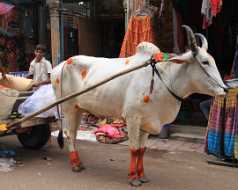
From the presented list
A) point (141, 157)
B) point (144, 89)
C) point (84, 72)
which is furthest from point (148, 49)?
point (141, 157)

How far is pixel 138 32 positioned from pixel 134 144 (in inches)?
134

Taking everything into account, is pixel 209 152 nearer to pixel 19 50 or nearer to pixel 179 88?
pixel 179 88

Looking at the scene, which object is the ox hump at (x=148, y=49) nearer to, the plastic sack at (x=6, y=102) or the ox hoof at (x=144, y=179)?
the ox hoof at (x=144, y=179)

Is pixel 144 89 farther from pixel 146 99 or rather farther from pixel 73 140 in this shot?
pixel 73 140

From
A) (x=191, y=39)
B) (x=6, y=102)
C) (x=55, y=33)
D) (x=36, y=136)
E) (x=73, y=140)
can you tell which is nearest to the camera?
(x=191, y=39)

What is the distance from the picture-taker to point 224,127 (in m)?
6.35

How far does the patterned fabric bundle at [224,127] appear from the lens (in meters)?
6.19

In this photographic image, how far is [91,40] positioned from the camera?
38.4ft

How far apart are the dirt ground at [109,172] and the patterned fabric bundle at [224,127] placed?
263 mm

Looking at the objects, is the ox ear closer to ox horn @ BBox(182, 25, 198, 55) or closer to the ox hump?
ox horn @ BBox(182, 25, 198, 55)

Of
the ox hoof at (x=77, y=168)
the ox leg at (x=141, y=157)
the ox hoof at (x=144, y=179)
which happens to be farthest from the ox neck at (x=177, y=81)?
the ox hoof at (x=77, y=168)

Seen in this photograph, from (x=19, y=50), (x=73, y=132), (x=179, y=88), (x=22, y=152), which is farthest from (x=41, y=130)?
(x=19, y=50)

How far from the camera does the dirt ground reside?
5.29 m

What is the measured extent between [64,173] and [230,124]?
252 cm
